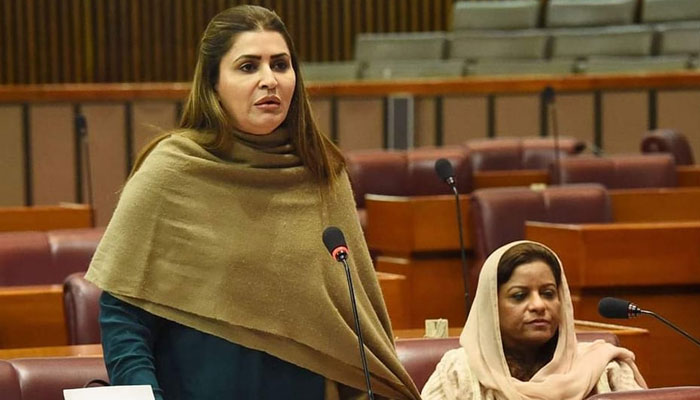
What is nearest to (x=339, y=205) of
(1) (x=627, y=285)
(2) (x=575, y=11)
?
(1) (x=627, y=285)

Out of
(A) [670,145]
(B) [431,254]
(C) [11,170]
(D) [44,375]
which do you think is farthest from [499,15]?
(D) [44,375]

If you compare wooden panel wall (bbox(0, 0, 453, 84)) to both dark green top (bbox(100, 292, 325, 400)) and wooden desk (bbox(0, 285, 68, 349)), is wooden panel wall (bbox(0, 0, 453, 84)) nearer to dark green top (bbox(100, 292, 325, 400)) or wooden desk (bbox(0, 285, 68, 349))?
wooden desk (bbox(0, 285, 68, 349))

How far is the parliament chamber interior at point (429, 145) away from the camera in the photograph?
213 inches

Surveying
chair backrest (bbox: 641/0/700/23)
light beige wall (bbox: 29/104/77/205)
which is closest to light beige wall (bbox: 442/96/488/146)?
chair backrest (bbox: 641/0/700/23)

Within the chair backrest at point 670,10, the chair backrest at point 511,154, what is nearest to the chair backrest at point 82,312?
the chair backrest at point 511,154

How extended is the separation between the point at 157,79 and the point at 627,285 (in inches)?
345

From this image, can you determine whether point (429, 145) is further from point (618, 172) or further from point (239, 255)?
point (239, 255)

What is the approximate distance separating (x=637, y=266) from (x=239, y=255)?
12.3ft

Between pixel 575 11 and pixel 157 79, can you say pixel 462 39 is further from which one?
pixel 157 79

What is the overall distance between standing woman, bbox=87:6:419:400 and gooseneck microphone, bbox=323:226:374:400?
3 centimetres

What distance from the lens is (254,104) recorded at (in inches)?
96.8

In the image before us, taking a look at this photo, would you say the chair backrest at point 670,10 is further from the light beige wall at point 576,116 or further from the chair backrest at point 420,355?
the chair backrest at point 420,355

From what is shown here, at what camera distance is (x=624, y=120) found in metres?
10.7

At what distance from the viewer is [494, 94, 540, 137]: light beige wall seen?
10.7 m
